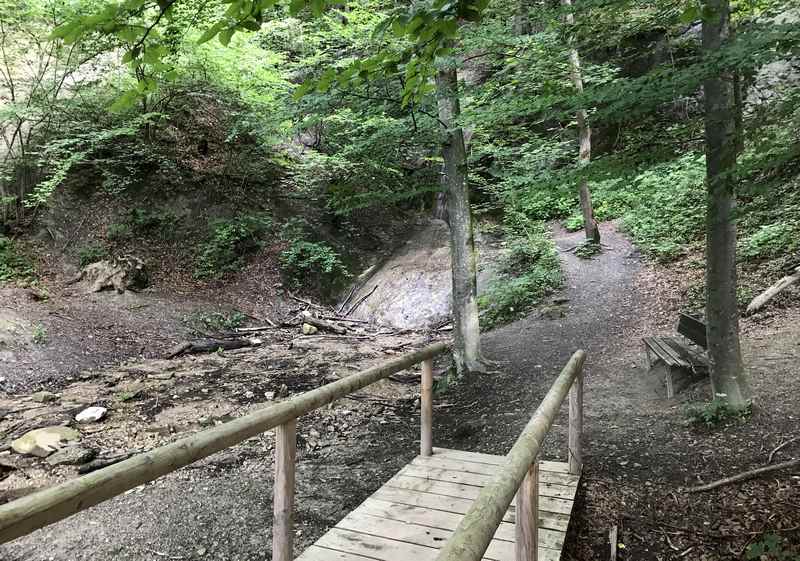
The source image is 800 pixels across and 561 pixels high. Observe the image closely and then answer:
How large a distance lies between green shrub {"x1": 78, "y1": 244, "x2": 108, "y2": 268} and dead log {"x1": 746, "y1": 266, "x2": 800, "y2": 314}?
14.3m

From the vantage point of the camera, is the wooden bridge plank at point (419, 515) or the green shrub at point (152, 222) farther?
the green shrub at point (152, 222)

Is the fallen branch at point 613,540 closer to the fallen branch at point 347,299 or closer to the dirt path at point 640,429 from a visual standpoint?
the dirt path at point 640,429

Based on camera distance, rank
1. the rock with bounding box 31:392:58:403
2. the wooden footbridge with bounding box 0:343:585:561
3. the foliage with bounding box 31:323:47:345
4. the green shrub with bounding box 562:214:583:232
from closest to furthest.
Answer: the wooden footbridge with bounding box 0:343:585:561 → the rock with bounding box 31:392:58:403 → the foliage with bounding box 31:323:47:345 → the green shrub with bounding box 562:214:583:232

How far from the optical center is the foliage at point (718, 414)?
5.04 meters

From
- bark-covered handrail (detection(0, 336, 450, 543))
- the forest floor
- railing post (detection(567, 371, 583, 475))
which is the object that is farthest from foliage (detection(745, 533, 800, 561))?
bark-covered handrail (detection(0, 336, 450, 543))

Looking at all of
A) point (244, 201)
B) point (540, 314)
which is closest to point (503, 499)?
point (540, 314)

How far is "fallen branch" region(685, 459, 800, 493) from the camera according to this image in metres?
3.91

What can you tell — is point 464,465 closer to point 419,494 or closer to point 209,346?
point 419,494

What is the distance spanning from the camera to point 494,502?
164cm

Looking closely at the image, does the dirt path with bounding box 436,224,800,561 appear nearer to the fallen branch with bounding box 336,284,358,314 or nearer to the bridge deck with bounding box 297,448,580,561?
the bridge deck with bounding box 297,448,580,561

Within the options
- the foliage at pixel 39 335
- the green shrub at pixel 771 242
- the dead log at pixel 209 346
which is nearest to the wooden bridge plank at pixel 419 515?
the dead log at pixel 209 346

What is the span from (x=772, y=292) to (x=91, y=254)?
14.8m

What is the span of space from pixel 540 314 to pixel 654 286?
2514 millimetres

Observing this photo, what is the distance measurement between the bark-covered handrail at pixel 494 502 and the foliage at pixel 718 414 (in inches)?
135
